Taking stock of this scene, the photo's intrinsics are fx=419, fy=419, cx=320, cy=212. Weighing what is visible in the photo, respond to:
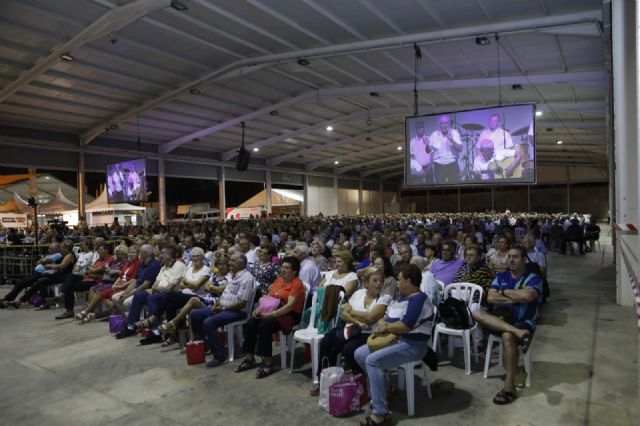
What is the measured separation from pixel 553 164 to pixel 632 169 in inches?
1056

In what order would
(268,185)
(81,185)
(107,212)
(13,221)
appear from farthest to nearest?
1. (268,185)
2. (107,212)
3. (13,221)
4. (81,185)

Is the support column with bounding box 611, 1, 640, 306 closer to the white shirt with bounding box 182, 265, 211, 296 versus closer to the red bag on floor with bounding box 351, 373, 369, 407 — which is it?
the red bag on floor with bounding box 351, 373, 369, 407

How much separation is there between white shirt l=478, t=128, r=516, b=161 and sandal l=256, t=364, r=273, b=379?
6.26 meters

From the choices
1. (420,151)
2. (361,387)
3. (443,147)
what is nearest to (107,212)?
(420,151)

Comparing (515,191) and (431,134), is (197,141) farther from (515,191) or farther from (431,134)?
(515,191)

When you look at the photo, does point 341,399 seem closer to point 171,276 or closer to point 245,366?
point 245,366

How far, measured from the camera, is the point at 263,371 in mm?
3447

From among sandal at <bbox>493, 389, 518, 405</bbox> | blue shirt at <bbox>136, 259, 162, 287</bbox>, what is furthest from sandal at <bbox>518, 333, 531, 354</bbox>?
blue shirt at <bbox>136, 259, 162, 287</bbox>

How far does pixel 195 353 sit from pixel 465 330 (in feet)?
7.73

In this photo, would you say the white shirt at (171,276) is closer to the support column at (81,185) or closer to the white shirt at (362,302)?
the white shirt at (362,302)

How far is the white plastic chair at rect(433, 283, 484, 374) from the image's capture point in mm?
3328

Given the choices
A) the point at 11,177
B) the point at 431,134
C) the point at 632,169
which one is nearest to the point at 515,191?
the point at 431,134

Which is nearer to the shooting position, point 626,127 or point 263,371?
point 263,371

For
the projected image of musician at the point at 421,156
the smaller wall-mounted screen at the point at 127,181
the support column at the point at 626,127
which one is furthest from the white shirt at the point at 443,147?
the smaller wall-mounted screen at the point at 127,181
